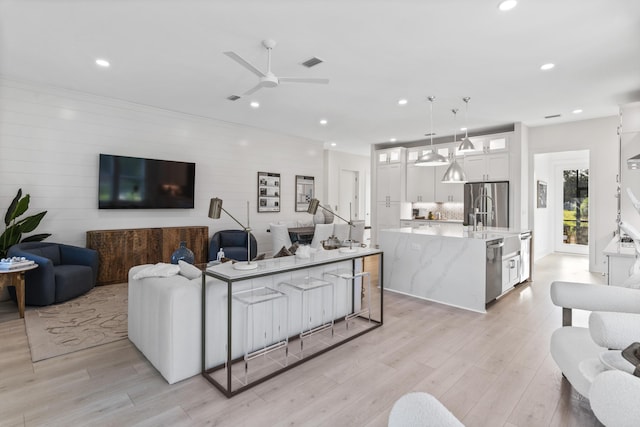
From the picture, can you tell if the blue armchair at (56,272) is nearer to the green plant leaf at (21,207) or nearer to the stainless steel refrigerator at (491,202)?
the green plant leaf at (21,207)

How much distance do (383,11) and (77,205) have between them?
4984mm

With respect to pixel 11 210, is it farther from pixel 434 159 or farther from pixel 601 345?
pixel 601 345

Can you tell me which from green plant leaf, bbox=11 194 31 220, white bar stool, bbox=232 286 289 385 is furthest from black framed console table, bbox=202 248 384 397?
green plant leaf, bbox=11 194 31 220

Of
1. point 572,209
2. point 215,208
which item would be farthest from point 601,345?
point 572,209

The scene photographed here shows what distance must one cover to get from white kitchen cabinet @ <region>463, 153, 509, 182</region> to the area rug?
6.77 meters

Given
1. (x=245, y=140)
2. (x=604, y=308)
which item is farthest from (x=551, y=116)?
(x=245, y=140)

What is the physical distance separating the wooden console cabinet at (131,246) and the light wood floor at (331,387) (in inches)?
63.2

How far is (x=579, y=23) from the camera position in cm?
289

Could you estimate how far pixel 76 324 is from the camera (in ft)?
10.9

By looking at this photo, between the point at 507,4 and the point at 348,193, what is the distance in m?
7.62

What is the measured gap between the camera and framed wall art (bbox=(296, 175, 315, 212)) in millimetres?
7906

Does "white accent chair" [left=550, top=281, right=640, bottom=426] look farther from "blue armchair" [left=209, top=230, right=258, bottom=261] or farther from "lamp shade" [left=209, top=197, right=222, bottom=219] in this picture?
"blue armchair" [left=209, top=230, right=258, bottom=261]

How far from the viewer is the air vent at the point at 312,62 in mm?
3648

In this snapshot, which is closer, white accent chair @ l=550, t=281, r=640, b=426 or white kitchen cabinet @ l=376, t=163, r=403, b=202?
Answer: white accent chair @ l=550, t=281, r=640, b=426
